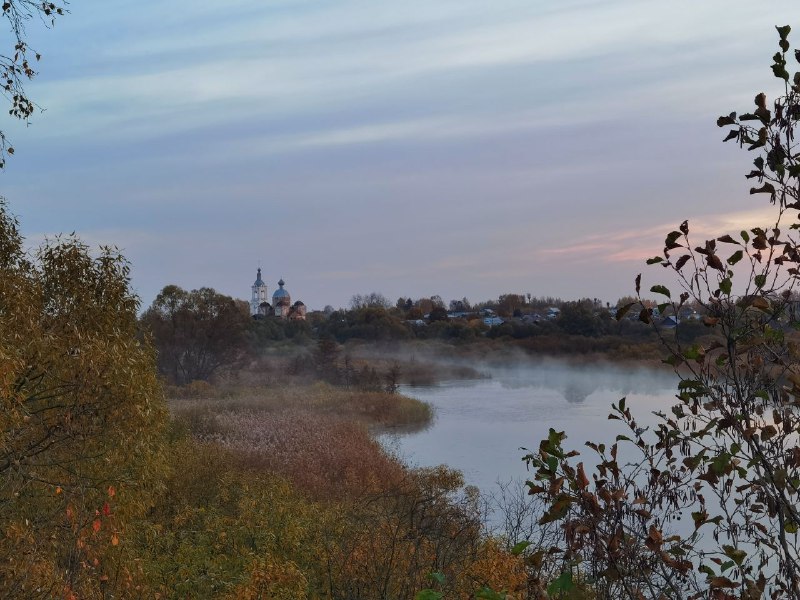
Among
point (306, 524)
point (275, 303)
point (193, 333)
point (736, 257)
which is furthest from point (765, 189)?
point (275, 303)

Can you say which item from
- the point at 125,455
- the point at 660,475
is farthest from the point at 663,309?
the point at 125,455

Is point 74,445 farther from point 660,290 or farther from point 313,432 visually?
point 313,432

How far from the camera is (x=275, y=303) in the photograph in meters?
129

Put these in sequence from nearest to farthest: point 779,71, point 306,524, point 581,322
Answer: point 779,71 < point 306,524 < point 581,322

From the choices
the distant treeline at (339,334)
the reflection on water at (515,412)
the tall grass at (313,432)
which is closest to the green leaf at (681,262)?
the tall grass at (313,432)

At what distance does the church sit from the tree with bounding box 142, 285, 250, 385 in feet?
198

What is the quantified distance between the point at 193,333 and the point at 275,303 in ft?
252

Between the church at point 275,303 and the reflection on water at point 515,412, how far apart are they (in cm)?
6354

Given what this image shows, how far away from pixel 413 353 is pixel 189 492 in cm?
5134

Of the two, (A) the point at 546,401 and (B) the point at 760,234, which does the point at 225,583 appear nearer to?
(B) the point at 760,234

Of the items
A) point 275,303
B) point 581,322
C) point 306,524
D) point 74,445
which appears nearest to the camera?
point 74,445

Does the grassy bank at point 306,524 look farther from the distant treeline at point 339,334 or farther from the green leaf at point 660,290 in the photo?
the distant treeline at point 339,334

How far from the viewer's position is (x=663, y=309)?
3.56 m

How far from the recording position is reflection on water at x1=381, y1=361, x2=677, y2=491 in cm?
2805
